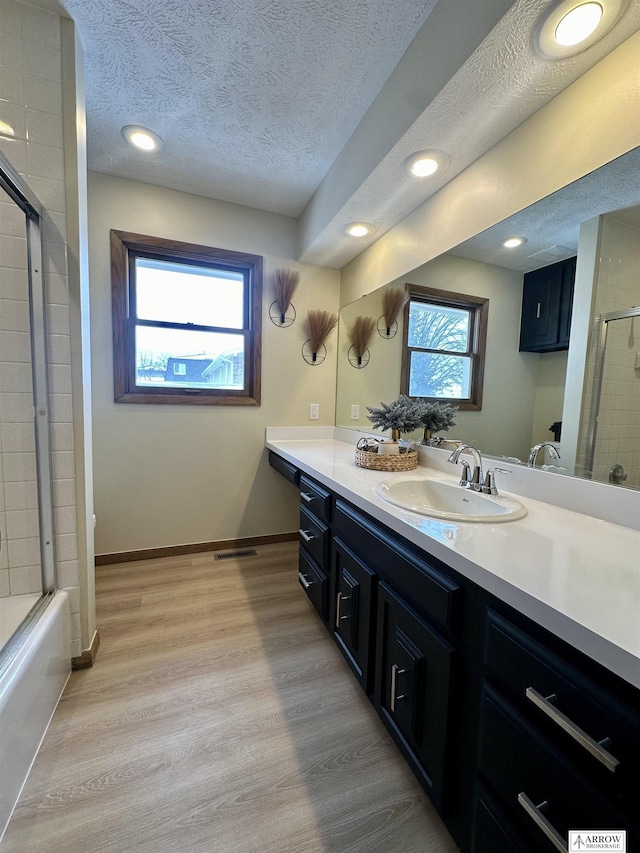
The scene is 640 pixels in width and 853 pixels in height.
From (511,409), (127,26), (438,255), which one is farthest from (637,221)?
(127,26)

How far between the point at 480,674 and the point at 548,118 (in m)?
1.70

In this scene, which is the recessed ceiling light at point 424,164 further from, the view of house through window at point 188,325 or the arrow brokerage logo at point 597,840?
the arrow brokerage logo at point 597,840

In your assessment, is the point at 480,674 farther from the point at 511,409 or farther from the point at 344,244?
the point at 344,244

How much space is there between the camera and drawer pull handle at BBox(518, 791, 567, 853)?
23.0 inches

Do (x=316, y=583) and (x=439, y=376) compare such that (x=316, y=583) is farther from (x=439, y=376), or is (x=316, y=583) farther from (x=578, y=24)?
(x=578, y=24)

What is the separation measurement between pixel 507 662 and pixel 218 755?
104cm

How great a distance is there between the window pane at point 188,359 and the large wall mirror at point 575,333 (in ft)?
5.03

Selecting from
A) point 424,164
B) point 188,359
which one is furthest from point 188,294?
point 424,164

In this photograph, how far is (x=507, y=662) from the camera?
682 mm

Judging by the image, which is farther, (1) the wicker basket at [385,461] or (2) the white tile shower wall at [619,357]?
(1) the wicker basket at [385,461]

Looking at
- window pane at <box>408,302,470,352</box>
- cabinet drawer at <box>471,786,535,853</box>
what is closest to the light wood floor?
cabinet drawer at <box>471,786,535,853</box>

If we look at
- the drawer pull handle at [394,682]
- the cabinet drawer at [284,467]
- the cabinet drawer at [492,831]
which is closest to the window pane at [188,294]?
the cabinet drawer at [284,467]

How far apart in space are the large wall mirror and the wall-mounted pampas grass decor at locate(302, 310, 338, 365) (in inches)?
43.3

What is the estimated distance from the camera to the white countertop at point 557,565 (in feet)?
1.78
